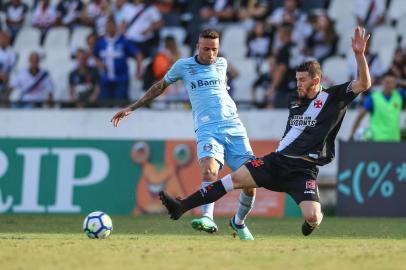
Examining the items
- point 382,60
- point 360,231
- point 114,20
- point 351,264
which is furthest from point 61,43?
point 351,264

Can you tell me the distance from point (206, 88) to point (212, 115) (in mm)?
332

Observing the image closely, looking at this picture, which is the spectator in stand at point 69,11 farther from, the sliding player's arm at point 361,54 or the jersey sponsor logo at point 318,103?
the sliding player's arm at point 361,54

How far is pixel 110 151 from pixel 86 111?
204 cm

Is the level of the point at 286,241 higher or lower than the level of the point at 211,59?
lower

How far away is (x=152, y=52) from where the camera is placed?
2177 cm

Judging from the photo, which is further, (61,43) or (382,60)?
(61,43)

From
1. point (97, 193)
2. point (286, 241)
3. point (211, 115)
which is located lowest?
point (97, 193)

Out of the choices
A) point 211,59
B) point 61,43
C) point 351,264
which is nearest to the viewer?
point 351,264

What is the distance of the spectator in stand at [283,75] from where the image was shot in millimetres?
19953

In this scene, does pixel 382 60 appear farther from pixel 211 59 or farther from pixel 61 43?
pixel 211 59

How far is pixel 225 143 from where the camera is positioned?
12.0 meters

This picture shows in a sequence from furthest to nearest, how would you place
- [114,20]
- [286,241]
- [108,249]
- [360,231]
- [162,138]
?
[114,20] < [162,138] < [360,231] < [286,241] < [108,249]

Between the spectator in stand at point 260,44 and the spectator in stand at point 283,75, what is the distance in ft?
2.27

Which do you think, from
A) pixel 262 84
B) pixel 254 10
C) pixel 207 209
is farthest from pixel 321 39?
pixel 207 209
